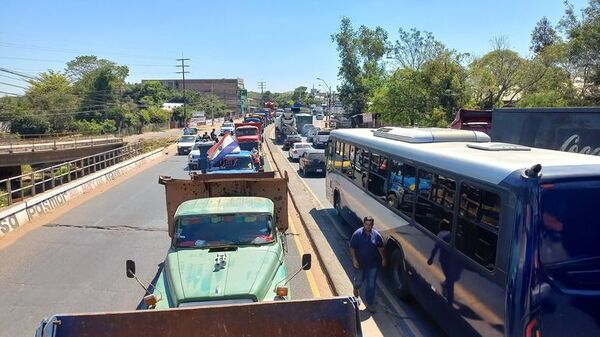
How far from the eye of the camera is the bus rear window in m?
4.63

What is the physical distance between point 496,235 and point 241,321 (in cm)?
273

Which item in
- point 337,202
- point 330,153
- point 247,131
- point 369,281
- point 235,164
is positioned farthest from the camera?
point 247,131

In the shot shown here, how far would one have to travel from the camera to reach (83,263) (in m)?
10.6

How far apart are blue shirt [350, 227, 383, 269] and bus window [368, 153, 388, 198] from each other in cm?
165

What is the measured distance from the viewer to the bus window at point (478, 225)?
5297 millimetres


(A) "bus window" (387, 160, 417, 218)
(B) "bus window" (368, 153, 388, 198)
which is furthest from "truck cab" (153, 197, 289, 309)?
(B) "bus window" (368, 153, 388, 198)

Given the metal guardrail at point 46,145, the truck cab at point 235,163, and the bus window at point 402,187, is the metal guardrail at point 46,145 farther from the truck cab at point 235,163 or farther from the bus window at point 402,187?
the bus window at point 402,187

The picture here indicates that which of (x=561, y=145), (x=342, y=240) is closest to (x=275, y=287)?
(x=342, y=240)

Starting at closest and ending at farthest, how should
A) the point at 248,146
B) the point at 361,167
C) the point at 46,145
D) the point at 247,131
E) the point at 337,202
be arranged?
the point at 361,167
the point at 337,202
the point at 248,146
the point at 247,131
the point at 46,145

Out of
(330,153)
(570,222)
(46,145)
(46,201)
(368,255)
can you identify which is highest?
(570,222)

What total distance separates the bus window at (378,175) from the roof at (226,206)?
2698 millimetres

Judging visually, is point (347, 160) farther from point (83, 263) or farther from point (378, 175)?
point (83, 263)

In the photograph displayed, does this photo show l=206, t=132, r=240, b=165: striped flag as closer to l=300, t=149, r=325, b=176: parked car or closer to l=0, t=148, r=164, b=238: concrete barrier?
l=0, t=148, r=164, b=238: concrete barrier

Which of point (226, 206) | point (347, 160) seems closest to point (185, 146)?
point (347, 160)
